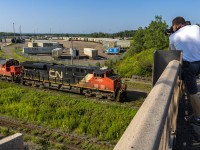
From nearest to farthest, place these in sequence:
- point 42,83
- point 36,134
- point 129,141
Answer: point 129,141
point 36,134
point 42,83

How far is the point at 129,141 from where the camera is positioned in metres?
1.35

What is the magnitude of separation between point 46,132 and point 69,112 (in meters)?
3.80

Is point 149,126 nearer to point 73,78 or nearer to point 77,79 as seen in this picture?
point 77,79

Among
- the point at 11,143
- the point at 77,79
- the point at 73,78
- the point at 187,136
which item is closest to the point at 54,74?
the point at 73,78

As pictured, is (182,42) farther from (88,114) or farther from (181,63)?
(88,114)

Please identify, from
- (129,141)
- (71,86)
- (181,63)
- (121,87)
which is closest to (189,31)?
(181,63)

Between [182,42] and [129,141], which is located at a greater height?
[182,42]

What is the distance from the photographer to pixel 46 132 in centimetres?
1756

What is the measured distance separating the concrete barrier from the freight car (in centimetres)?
1982

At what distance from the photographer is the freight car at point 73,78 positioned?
23.9m

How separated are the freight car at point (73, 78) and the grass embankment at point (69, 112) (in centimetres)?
112

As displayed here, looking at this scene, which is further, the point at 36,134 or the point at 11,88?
the point at 11,88

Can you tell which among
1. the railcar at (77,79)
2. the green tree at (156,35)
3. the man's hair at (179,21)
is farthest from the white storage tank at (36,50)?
the man's hair at (179,21)

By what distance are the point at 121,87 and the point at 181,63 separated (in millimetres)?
19756
